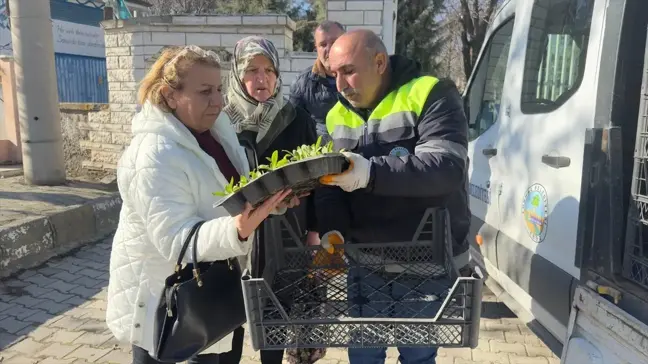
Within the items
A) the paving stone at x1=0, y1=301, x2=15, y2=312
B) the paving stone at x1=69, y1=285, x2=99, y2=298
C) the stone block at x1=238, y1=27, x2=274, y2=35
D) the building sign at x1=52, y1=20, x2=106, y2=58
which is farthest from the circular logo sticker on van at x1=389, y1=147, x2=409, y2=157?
the building sign at x1=52, y1=20, x2=106, y2=58

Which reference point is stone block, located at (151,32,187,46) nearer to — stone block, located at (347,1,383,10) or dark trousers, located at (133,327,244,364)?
stone block, located at (347,1,383,10)

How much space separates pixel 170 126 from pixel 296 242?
0.60 metres

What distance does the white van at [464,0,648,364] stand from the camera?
1709 mm

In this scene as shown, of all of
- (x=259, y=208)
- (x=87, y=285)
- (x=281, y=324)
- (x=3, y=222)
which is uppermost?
(x=259, y=208)

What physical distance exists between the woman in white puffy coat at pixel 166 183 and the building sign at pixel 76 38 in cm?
1677

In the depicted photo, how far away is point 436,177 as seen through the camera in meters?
1.66

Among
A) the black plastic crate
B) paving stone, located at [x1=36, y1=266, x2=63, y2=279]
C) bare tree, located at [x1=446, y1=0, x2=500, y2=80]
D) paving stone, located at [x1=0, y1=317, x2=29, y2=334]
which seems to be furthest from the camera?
bare tree, located at [x1=446, y1=0, x2=500, y2=80]

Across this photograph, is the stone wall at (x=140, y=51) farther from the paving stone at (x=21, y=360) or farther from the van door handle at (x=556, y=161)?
the van door handle at (x=556, y=161)

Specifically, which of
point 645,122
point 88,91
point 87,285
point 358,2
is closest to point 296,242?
point 645,122

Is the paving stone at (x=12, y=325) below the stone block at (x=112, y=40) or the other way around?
below

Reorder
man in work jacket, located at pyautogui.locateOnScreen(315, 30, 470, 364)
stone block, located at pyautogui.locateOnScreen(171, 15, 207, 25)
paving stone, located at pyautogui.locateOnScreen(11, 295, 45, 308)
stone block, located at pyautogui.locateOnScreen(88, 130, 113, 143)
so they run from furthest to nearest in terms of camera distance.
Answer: stone block, located at pyautogui.locateOnScreen(88, 130, 113, 143) < stone block, located at pyautogui.locateOnScreen(171, 15, 207, 25) < paving stone, located at pyautogui.locateOnScreen(11, 295, 45, 308) < man in work jacket, located at pyautogui.locateOnScreen(315, 30, 470, 364)

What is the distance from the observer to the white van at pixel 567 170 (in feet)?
5.61

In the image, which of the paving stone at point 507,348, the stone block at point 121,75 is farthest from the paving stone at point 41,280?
the stone block at point 121,75

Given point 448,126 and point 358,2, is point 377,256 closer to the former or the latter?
point 448,126
